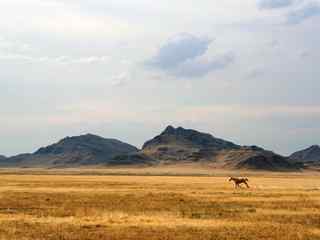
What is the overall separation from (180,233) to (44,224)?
6.16 meters

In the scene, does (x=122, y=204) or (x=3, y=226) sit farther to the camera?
(x=122, y=204)

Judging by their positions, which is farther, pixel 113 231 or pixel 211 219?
pixel 211 219

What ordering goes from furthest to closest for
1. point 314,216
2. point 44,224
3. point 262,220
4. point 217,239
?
1. point 314,216
2. point 262,220
3. point 44,224
4. point 217,239

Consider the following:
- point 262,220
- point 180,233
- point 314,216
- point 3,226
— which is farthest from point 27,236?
point 314,216

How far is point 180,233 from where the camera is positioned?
2566 centimetres

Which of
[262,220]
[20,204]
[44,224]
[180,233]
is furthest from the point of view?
[20,204]

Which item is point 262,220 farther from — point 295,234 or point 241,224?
point 295,234

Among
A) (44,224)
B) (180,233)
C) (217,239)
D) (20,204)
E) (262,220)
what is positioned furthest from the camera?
(20,204)

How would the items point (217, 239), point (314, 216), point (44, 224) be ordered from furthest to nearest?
point (314, 216) → point (44, 224) → point (217, 239)

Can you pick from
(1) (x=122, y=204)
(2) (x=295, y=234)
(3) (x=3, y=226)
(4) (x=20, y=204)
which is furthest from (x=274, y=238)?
(4) (x=20, y=204)

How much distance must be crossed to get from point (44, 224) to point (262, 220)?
398 inches

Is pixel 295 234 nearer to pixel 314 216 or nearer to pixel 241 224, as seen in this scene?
pixel 241 224

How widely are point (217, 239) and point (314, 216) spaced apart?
1099 cm

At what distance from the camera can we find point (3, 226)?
27047 mm
